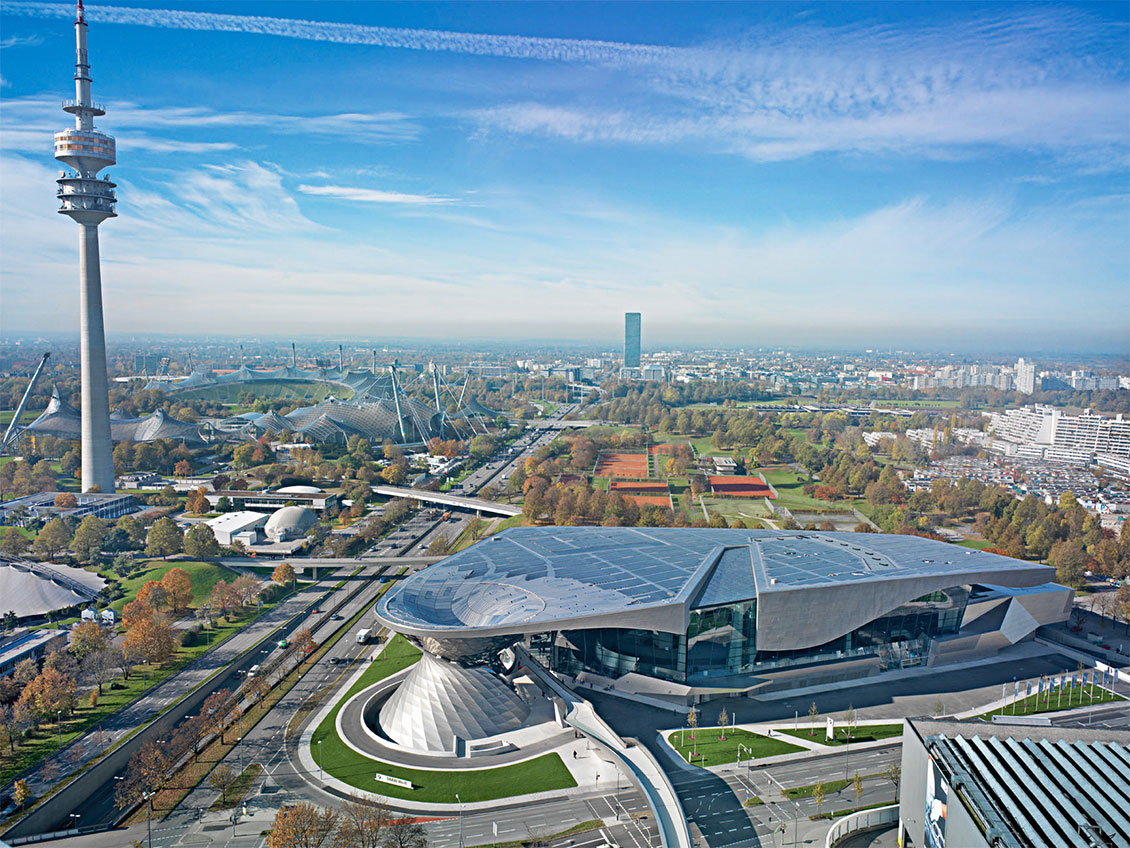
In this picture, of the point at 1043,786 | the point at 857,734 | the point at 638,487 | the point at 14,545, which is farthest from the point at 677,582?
the point at 14,545

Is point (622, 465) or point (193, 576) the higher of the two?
point (622, 465)

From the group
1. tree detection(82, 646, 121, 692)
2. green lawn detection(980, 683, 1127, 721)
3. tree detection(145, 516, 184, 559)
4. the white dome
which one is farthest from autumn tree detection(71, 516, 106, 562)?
green lawn detection(980, 683, 1127, 721)

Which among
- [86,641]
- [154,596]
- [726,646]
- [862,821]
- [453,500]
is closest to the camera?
[862,821]

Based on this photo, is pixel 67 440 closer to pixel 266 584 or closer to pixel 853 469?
pixel 266 584

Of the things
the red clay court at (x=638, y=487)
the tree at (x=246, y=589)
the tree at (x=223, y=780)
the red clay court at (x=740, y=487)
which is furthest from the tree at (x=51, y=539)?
the red clay court at (x=740, y=487)

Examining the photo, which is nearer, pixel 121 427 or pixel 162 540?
pixel 162 540

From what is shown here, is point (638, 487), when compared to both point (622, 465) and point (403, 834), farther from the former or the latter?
point (403, 834)
